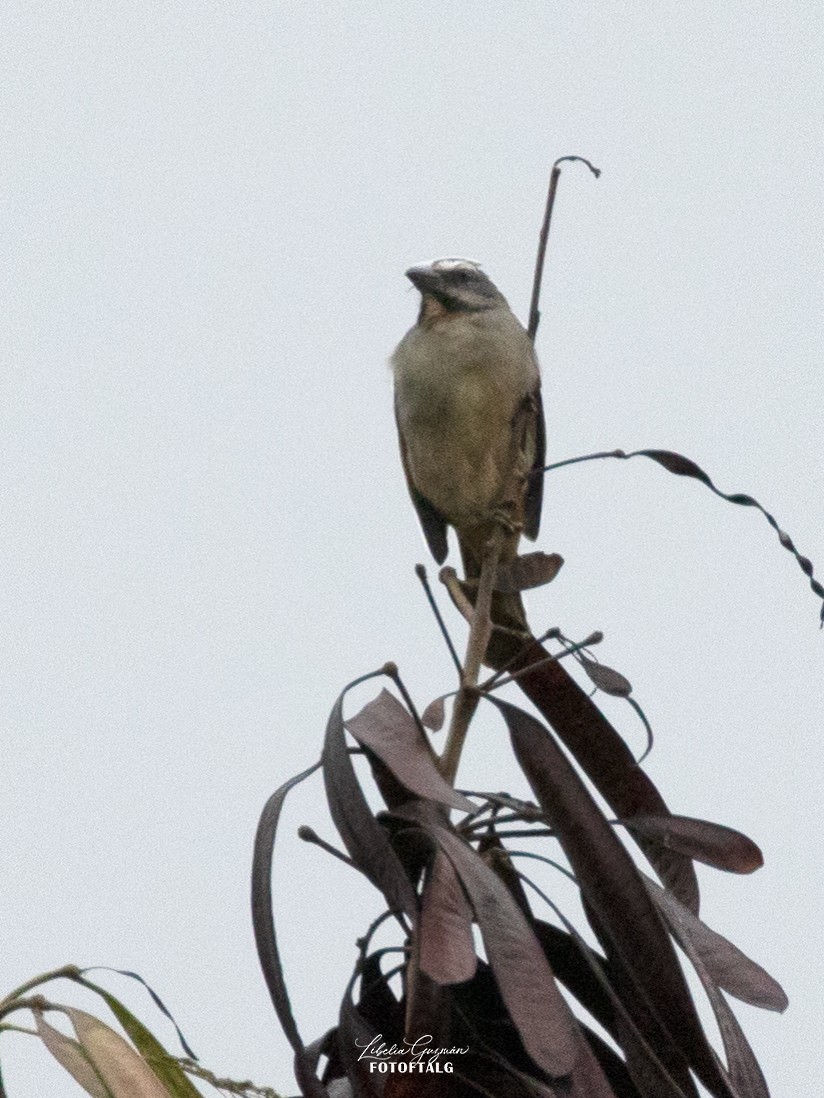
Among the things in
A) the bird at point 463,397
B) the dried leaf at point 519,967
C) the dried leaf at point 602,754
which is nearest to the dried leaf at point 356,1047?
the dried leaf at point 519,967

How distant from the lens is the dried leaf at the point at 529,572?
2434 millimetres

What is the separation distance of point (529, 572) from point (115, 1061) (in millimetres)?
983

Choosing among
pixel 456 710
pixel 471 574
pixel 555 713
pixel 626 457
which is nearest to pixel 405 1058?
pixel 456 710

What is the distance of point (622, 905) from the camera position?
1893mm

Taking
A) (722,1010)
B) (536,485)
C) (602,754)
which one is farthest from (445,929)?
(536,485)

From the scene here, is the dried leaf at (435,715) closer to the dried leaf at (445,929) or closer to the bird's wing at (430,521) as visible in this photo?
the dried leaf at (445,929)

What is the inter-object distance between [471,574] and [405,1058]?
2.75 meters

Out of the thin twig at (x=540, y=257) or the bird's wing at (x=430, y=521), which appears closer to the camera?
the thin twig at (x=540, y=257)

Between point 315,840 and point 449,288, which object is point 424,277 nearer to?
point 449,288

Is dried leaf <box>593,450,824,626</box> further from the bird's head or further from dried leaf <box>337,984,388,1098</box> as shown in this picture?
the bird's head

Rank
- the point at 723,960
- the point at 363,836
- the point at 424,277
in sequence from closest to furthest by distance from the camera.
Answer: the point at 363,836 → the point at 723,960 → the point at 424,277

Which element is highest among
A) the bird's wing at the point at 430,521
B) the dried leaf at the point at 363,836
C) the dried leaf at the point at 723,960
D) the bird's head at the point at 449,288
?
the bird's head at the point at 449,288

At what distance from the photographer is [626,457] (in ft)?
7.30

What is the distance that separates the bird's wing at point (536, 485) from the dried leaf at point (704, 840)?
86.7 inches
